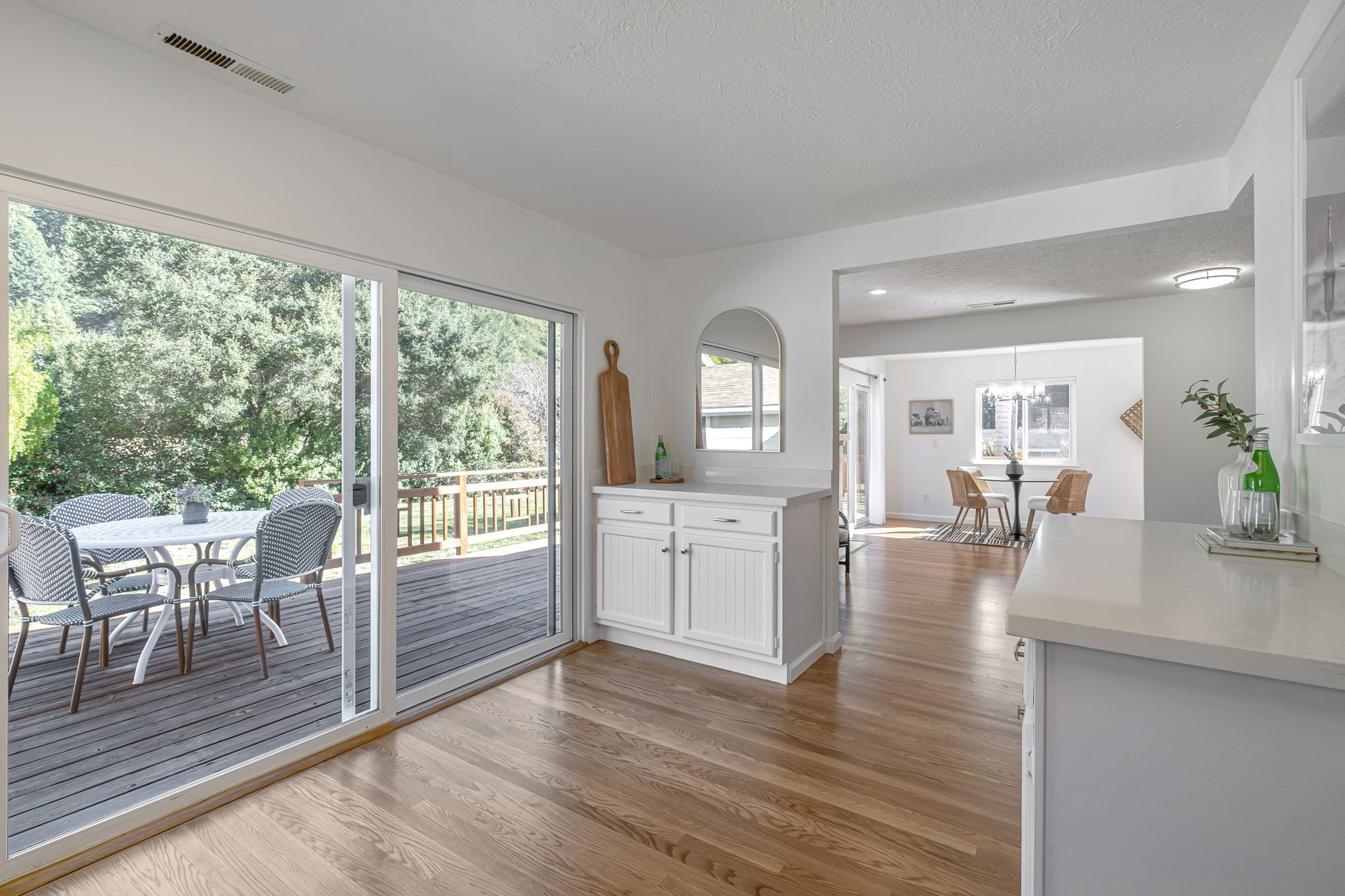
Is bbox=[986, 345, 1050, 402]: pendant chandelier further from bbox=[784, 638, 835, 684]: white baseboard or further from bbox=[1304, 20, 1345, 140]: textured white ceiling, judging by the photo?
bbox=[1304, 20, 1345, 140]: textured white ceiling

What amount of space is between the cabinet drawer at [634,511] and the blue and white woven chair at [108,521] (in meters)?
2.08

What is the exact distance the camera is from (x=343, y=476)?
8.25ft

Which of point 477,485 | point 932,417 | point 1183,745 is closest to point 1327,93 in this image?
point 1183,745

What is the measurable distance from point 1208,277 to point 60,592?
6.35 m

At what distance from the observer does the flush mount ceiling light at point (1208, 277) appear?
428cm

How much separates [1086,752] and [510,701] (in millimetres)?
2423

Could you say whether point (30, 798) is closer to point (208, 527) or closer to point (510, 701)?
point (208, 527)

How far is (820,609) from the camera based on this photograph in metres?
3.48

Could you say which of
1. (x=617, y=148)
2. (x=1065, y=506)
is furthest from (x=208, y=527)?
(x=1065, y=506)

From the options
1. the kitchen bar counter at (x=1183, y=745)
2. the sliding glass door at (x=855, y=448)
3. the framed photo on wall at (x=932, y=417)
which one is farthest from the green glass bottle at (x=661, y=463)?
the framed photo on wall at (x=932, y=417)

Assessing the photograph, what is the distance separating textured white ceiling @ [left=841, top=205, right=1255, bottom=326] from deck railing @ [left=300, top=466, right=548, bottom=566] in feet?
7.98

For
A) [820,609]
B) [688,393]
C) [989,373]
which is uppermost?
[989,373]

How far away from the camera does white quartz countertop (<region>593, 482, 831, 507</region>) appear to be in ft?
10.0

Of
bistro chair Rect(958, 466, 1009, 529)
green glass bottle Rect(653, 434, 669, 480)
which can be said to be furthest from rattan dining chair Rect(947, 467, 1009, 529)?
green glass bottle Rect(653, 434, 669, 480)
